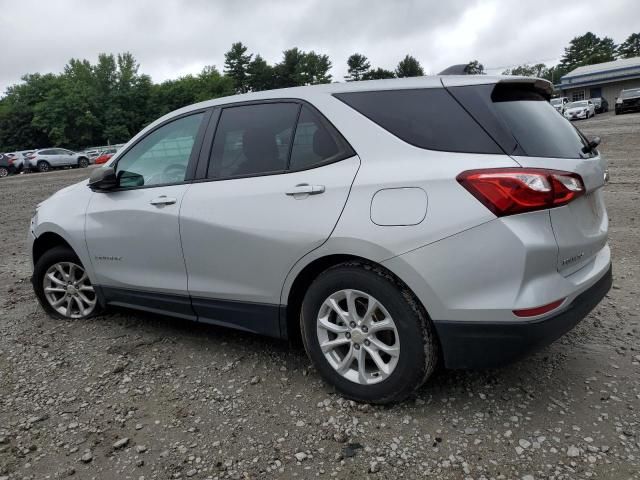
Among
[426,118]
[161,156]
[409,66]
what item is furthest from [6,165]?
[409,66]

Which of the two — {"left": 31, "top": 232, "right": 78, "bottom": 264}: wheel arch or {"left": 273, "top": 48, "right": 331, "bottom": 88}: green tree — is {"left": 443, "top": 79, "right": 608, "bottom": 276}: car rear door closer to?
{"left": 31, "top": 232, "right": 78, "bottom": 264}: wheel arch

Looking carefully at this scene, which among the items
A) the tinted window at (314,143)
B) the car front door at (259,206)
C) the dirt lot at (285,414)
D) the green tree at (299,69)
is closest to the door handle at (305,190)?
the car front door at (259,206)

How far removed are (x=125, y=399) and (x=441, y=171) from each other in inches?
88.6

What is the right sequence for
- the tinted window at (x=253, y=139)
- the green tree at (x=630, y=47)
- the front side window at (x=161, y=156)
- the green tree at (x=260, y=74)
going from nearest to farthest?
the tinted window at (x=253, y=139) < the front side window at (x=161, y=156) < the green tree at (x=260, y=74) < the green tree at (x=630, y=47)

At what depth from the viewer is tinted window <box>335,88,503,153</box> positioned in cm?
255

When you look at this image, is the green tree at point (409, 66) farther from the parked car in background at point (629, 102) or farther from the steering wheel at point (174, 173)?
the steering wheel at point (174, 173)

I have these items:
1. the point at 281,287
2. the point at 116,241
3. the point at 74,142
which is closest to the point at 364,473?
the point at 281,287

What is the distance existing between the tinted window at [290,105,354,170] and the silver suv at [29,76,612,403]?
1 centimetres

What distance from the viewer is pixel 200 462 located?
2.54 m

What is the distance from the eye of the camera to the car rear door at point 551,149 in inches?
98.2

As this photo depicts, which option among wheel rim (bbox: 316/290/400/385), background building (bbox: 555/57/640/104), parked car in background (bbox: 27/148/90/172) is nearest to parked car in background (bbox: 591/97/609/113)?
background building (bbox: 555/57/640/104)

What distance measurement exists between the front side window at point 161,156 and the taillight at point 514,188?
1986 millimetres

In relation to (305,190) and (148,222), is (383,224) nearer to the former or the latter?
(305,190)

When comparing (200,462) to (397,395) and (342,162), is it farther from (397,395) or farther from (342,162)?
(342,162)
